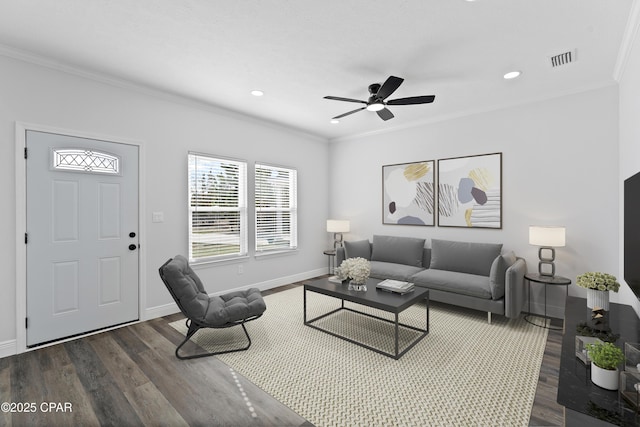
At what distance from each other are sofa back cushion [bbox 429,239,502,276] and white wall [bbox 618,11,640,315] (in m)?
1.27

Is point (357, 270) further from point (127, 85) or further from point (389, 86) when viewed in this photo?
point (127, 85)

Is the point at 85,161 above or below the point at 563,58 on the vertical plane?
below

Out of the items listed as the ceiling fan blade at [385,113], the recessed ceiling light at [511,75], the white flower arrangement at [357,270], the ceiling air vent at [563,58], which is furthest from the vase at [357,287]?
the ceiling air vent at [563,58]

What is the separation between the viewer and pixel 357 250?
508 centimetres

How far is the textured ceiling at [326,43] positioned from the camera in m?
2.20

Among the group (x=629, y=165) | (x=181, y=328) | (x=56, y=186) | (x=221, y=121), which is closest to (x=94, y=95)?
(x=56, y=186)

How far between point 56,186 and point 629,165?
571 centimetres

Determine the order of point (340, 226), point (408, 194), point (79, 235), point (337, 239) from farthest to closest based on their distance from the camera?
point (337, 239)
point (340, 226)
point (408, 194)
point (79, 235)

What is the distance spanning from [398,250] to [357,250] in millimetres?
703

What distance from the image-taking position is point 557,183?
3723 millimetres

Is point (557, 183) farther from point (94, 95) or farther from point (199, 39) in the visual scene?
point (94, 95)

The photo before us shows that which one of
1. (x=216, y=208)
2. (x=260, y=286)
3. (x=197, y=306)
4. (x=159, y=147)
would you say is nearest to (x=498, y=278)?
(x=197, y=306)

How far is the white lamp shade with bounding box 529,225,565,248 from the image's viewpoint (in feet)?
11.1

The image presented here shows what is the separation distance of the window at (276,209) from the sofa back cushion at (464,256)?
2572 millimetres
